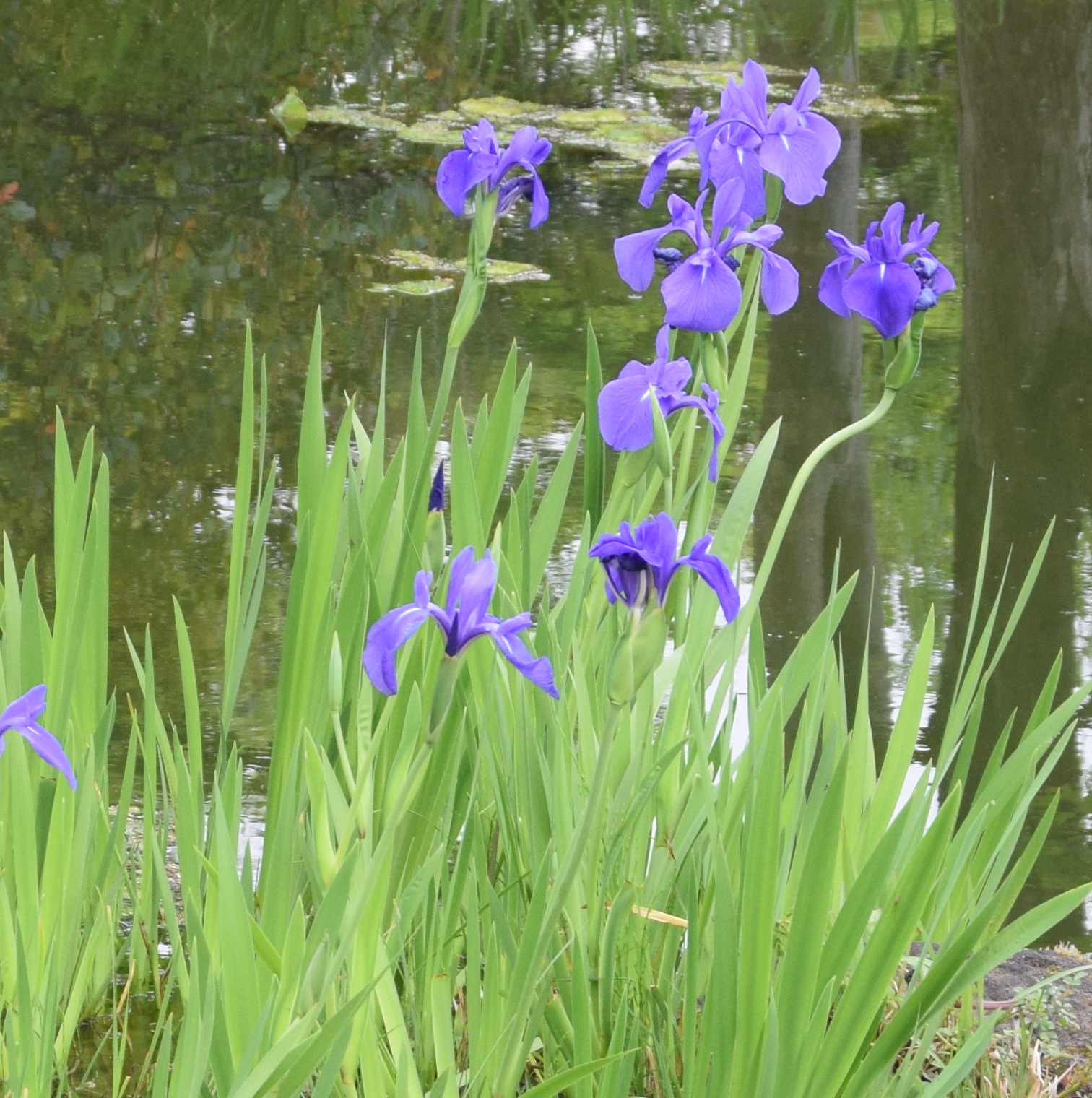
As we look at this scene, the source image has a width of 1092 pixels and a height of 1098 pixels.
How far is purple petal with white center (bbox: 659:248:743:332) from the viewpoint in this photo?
1.18 metres

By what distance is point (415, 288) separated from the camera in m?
4.33

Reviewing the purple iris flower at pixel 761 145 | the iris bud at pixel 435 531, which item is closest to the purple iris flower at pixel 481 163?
the purple iris flower at pixel 761 145

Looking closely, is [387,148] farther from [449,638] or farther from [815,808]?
[449,638]

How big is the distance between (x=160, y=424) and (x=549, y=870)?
99.2 inches

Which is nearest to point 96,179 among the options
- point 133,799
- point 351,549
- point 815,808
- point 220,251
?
point 220,251

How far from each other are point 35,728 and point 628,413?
0.54 m

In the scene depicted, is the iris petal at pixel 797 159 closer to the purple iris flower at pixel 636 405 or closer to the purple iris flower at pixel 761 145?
the purple iris flower at pixel 761 145

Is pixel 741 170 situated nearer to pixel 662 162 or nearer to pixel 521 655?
pixel 662 162

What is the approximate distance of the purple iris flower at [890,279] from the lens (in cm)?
121

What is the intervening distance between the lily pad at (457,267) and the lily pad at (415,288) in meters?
0.10

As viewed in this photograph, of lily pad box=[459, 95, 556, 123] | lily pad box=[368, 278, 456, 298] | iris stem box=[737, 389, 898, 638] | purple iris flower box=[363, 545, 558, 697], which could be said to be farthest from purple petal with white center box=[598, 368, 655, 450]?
lily pad box=[459, 95, 556, 123]

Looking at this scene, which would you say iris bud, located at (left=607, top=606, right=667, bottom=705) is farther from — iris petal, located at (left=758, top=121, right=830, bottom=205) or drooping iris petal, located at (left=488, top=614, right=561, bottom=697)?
iris petal, located at (left=758, top=121, right=830, bottom=205)

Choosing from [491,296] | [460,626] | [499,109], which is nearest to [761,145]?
[460,626]

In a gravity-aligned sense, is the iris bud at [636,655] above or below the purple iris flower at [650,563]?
below
